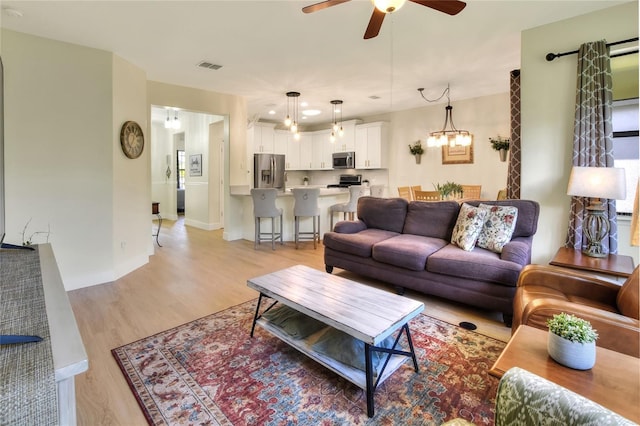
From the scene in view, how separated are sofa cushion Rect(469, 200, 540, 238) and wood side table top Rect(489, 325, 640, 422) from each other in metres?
1.91

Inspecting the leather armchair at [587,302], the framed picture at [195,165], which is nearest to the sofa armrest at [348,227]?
the leather armchair at [587,302]

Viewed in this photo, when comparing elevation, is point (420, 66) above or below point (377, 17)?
above

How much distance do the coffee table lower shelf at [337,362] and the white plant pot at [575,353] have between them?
35.0 inches

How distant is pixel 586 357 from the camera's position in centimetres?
130

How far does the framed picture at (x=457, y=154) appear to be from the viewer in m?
6.14

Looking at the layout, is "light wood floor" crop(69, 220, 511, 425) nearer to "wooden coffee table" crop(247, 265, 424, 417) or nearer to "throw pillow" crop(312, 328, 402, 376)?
"wooden coffee table" crop(247, 265, 424, 417)

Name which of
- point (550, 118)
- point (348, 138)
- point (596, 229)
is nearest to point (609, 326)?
point (596, 229)

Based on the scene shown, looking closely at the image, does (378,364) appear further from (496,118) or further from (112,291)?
(496,118)

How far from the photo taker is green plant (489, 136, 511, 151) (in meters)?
5.60

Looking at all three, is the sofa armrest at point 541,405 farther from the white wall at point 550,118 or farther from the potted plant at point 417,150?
the potted plant at point 417,150

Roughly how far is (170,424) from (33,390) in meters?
1.16

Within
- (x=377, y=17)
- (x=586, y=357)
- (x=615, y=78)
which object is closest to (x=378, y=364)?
(x=586, y=357)

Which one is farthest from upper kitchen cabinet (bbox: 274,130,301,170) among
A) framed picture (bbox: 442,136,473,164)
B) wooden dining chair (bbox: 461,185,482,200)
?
wooden dining chair (bbox: 461,185,482,200)

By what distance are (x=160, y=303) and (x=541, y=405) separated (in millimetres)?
3239
